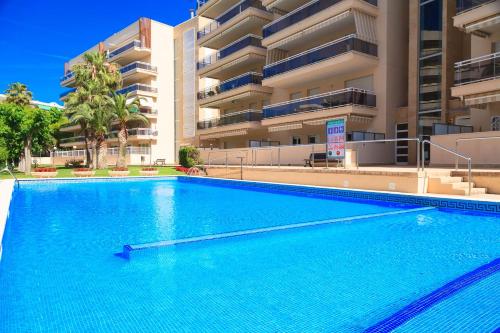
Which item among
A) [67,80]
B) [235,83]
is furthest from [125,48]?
[235,83]

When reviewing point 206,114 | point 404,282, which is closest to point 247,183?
point 404,282

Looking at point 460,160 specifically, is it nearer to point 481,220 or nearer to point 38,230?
point 481,220

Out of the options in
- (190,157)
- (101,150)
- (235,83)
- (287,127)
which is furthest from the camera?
(101,150)

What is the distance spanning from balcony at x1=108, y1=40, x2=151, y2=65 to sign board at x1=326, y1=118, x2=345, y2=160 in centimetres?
3876

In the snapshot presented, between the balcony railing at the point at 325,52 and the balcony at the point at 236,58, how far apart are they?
396 cm

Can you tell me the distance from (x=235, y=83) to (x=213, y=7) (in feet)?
33.0

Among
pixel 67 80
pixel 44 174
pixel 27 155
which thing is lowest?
pixel 44 174

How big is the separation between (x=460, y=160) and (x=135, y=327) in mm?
16854

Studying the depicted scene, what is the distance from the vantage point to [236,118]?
32.4 m

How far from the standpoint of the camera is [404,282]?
4.82 metres

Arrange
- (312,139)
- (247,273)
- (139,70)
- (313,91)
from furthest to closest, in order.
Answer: (139,70) → (313,91) → (312,139) → (247,273)

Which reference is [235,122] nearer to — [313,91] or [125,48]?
[313,91]

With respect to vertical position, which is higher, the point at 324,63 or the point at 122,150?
the point at 324,63

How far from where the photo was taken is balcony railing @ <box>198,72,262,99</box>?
103ft
